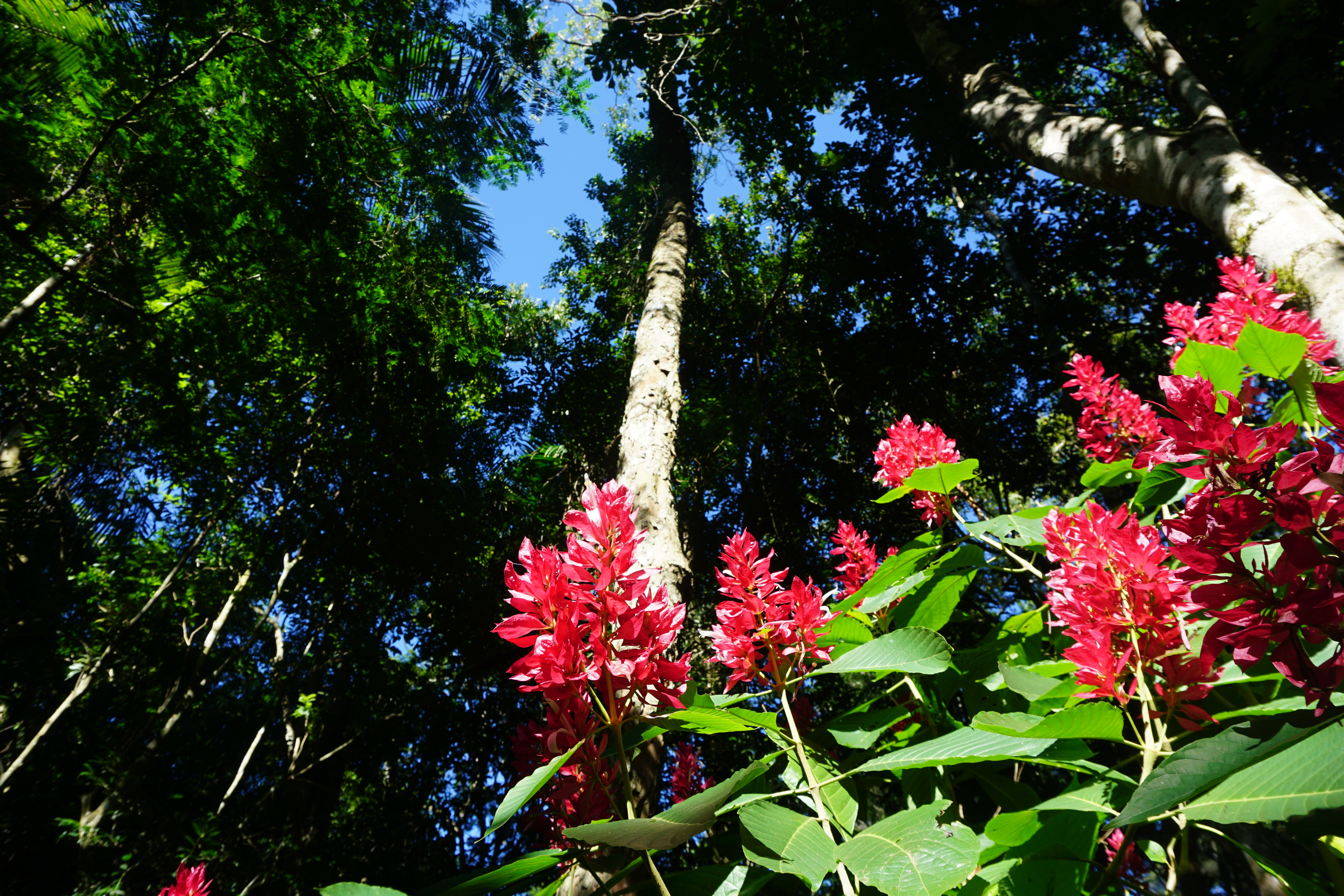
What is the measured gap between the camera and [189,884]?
1354mm

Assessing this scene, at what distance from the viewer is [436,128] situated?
5.52m

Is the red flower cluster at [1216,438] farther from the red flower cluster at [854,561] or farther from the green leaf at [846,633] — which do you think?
the red flower cluster at [854,561]

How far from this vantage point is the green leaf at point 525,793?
783 millimetres

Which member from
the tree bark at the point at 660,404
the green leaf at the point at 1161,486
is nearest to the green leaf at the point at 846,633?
the green leaf at the point at 1161,486

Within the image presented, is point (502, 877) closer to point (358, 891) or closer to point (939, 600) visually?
point (358, 891)

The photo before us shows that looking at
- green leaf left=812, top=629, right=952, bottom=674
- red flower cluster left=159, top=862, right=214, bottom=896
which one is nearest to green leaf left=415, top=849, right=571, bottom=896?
green leaf left=812, top=629, right=952, bottom=674

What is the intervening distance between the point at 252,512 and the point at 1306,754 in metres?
7.75

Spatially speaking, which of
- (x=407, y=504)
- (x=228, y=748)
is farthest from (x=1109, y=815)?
(x=228, y=748)

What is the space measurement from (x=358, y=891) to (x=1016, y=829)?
3.36 feet

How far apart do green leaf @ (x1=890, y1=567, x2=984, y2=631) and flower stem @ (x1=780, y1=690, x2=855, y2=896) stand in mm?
591

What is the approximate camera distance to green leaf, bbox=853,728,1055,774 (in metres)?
0.88

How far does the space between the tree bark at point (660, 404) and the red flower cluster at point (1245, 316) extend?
6.37ft

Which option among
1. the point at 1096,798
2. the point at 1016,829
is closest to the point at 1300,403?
the point at 1096,798

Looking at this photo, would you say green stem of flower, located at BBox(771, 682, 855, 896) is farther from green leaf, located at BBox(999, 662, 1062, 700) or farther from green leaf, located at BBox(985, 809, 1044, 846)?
green leaf, located at BBox(999, 662, 1062, 700)
